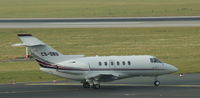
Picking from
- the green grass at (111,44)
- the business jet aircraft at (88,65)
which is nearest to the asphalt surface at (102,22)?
the green grass at (111,44)

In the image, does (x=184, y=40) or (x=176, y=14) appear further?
(x=176, y=14)

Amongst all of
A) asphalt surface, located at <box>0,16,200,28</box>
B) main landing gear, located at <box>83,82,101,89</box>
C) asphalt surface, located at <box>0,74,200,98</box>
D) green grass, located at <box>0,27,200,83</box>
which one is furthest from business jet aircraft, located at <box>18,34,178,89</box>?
asphalt surface, located at <box>0,16,200,28</box>

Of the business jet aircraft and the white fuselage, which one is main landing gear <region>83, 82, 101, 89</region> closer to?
the business jet aircraft

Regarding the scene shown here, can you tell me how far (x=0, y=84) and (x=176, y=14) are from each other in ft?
236

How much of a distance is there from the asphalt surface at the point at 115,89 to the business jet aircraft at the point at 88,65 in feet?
3.31

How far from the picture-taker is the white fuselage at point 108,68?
136 ft

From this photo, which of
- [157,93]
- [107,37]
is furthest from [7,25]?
[157,93]

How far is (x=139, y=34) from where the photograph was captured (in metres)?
83.4

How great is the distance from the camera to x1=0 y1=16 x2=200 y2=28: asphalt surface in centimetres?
9288

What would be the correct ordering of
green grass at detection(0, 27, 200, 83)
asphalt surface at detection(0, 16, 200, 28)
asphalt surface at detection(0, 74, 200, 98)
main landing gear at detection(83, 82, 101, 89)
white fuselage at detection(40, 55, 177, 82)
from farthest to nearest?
asphalt surface at detection(0, 16, 200, 28)
green grass at detection(0, 27, 200, 83)
main landing gear at detection(83, 82, 101, 89)
white fuselage at detection(40, 55, 177, 82)
asphalt surface at detection(0, 74, 200, 98)

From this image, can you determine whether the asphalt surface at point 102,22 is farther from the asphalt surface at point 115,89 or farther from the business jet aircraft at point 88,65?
the business jet aircraft at point 88,65

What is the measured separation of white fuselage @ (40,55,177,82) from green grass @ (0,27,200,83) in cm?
733

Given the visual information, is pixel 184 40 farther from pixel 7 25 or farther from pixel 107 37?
pixel 7 25

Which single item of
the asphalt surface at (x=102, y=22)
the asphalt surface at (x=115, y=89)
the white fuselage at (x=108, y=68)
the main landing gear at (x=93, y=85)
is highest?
the asphalt surface at (x=102, y=22)
